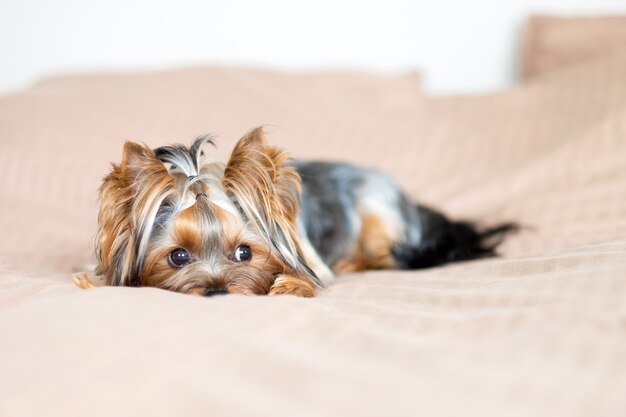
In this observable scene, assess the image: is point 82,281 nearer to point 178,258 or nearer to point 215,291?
point 178,258

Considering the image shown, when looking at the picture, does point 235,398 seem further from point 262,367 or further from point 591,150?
point 591,150

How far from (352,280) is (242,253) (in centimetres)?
42

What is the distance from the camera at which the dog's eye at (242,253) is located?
188 centimetres

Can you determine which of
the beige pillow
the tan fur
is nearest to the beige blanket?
Answer: the beige pillow

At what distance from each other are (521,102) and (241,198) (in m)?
1.70

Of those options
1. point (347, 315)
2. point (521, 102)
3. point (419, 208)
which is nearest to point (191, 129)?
point (419, 208)

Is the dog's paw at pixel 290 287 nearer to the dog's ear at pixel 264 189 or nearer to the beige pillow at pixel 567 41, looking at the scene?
the dog's ear at pixel 264 189

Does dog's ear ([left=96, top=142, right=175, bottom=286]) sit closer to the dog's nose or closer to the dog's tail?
the dog's nose

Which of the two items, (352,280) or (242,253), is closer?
(242,253)

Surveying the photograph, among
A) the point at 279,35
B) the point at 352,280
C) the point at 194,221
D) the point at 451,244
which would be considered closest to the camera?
the point at 194,221

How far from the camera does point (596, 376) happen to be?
1017 millimetres

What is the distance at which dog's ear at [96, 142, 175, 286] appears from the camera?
71.7 inches

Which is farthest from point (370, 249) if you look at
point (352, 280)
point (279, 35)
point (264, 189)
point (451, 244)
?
point (279, 35)

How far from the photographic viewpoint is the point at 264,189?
191cm
